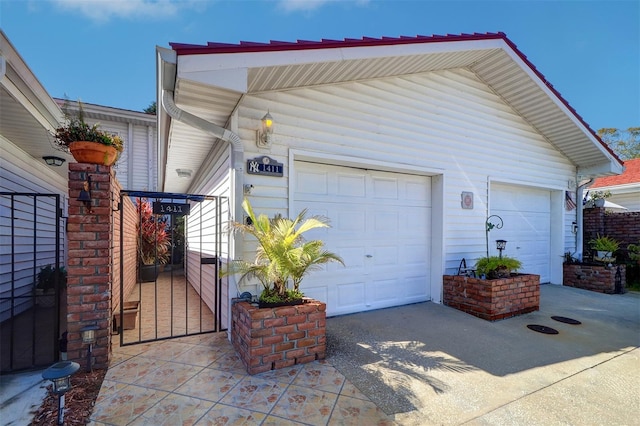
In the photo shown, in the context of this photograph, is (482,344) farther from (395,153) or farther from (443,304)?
(395,153)

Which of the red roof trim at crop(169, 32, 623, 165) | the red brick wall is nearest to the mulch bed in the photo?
the red roof trim at crop(169, 32, 623, 165)

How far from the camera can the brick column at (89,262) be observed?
2.68m

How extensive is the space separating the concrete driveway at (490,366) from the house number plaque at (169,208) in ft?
7.52

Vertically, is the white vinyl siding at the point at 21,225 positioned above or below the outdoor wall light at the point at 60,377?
above

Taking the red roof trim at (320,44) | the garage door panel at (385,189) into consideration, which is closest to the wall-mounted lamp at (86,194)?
the red roof trim at (320,44)

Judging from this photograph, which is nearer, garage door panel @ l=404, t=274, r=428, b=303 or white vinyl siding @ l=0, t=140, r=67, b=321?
white vinyl siding @ l=0, t=140, r=67, b=321

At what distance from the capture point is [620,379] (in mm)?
2689

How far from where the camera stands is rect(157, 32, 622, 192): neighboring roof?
9.04ft

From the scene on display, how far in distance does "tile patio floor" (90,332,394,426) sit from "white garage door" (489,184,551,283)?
4645 millimetres

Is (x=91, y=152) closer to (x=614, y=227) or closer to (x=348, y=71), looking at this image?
(x=348, y=71)

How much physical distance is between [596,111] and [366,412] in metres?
27.2

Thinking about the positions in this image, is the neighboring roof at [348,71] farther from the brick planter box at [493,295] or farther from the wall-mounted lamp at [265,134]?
the brick planter box at [493,295]

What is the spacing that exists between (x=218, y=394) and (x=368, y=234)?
2.92 meters

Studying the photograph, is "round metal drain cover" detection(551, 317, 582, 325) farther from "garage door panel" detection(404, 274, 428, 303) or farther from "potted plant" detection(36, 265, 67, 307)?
"potted plant" detection(36, 265, 67, 307)
